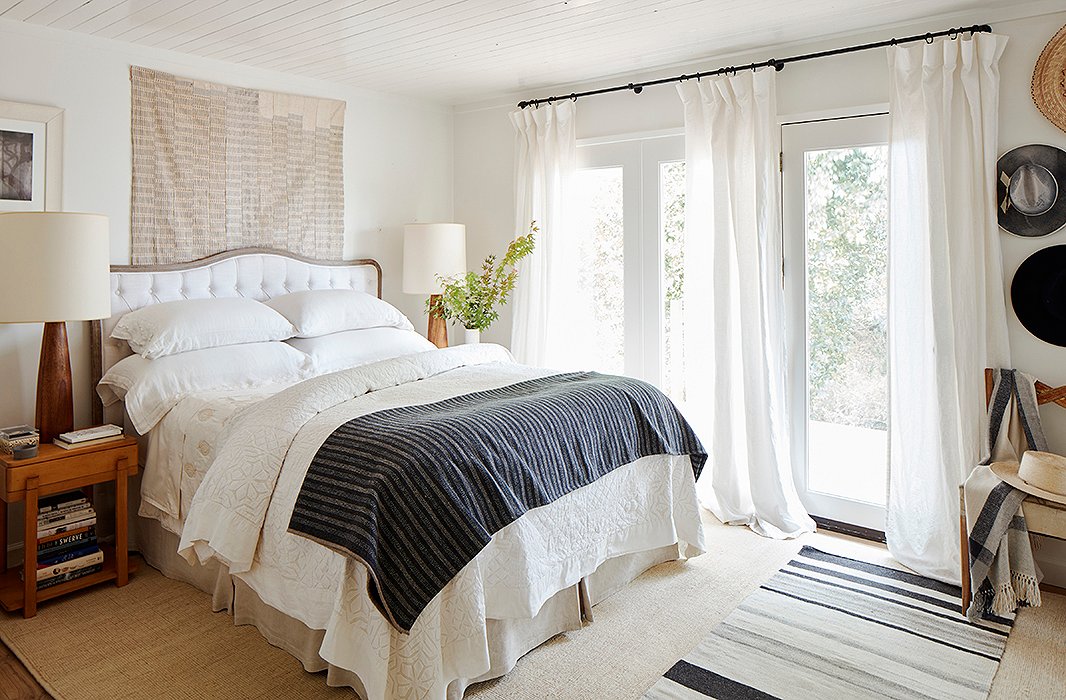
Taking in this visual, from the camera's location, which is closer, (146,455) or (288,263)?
(146,455)

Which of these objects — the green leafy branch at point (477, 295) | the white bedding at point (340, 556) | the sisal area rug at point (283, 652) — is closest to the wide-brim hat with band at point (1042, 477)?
the sisal area rug at point (283, 652)

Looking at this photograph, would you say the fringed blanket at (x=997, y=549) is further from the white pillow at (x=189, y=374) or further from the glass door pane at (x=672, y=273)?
the white pillow at (x=189, y=374)

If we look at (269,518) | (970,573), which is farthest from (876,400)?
(269,518)

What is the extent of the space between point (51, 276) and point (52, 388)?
20.1 inches

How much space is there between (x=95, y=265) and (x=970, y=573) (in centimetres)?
355

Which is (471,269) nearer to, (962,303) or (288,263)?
(288,263)

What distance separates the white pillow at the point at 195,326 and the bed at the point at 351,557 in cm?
21

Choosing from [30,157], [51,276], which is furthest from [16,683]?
[30,157]

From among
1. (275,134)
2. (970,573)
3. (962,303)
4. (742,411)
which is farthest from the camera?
(275,134)

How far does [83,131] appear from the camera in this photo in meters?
3.35

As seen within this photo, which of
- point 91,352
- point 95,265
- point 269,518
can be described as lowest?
point 269,518

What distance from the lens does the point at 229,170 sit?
3900 mm

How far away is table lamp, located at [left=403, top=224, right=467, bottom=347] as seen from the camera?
449 cm

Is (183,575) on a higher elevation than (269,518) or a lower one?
lower
